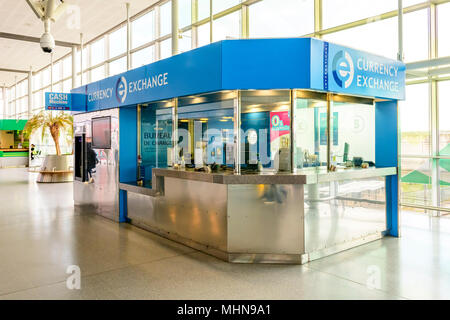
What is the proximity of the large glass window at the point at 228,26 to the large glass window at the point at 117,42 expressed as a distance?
4.64 m

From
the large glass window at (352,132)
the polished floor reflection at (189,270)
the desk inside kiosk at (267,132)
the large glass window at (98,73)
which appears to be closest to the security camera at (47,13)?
the desk inside kiosk at (267,132)

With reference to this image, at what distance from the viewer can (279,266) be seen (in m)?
4.17

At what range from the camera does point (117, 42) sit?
13000 millimetres

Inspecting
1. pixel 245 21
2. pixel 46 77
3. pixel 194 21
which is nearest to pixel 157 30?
pixel 194 21

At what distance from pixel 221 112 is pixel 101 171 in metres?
3.31

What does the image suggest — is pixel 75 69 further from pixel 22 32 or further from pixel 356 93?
pixel 356 93

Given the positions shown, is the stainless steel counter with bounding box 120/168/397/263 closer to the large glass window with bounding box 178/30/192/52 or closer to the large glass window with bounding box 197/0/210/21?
the large glass window with bounding box 178/30/192/52

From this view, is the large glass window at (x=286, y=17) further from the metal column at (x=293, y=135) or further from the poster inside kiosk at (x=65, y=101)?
the poster inside kiosk at (x=65, y=101)

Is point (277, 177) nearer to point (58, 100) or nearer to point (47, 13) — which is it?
point (47, 13)

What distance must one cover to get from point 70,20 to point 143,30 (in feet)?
9.77

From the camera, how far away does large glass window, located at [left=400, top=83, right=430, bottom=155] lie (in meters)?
7.07

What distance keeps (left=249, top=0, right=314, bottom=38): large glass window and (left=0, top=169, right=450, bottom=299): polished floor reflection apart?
4.63 metres

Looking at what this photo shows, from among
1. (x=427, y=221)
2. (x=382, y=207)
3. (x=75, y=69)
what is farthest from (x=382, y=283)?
(x=75, y=69)

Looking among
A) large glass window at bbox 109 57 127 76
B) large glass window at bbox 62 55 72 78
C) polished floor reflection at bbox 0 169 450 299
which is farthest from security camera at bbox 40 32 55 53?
large glass window at bbox 62 55 72 78
